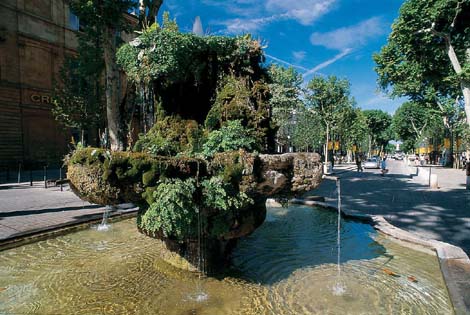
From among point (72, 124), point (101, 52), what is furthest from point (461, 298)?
point (72, 124)

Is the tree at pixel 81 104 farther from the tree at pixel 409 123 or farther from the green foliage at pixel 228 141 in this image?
the tree at pixel 409 123

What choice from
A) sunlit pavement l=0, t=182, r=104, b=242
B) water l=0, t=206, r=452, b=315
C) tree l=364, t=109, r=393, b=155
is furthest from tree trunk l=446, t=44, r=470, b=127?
tree l=364, t=109, r=393, b=155

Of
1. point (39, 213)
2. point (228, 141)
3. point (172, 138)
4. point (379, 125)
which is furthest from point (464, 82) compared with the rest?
point (379, 125)

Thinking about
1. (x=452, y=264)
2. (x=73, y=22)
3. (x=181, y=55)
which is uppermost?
(x=73, y=22)

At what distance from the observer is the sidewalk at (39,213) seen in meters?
6.99

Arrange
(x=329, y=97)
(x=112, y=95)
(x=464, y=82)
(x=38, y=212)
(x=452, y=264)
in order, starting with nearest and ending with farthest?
(x=452, y=264) → (x=38, y=212) → (x=112, y=95) → (x=464, y=82) → (x=329, y=97)

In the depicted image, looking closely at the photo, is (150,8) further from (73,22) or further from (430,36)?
(73,22)

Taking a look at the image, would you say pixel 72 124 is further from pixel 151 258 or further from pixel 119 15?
pixel 151 258

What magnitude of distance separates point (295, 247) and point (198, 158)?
132 inches

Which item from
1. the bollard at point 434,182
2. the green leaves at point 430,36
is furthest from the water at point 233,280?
the green leaves at point 430,36

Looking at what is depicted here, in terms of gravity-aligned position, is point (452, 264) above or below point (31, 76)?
below

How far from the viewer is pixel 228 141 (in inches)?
185

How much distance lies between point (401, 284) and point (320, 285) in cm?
135

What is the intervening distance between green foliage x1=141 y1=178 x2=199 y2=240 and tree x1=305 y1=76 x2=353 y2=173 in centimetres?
2967
